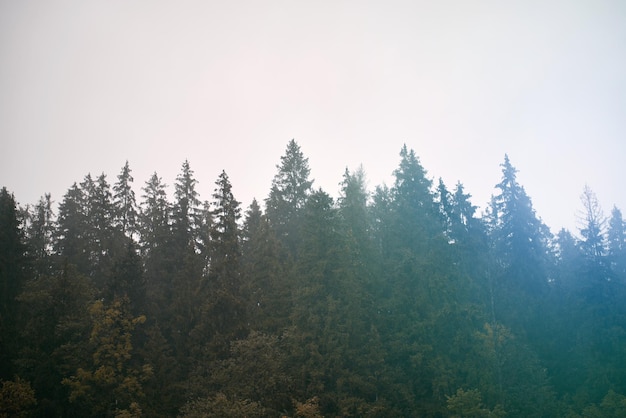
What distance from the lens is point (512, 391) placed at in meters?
33.1

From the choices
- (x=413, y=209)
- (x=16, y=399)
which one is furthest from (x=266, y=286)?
(x=16, y=399)

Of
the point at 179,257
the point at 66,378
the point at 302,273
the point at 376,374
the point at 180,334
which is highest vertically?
the point at 179,257

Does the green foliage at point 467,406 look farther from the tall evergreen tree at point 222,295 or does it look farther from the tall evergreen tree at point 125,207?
the tall evergreen tree at point 125,207

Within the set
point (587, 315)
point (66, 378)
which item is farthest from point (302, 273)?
point (587, 315)

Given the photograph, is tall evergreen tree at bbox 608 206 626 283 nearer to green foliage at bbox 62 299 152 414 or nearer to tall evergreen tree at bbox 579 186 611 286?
tall evergreen tree at bbox 579 186 611 286

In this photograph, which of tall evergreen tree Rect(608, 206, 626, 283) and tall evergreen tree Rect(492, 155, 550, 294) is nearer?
tall evergreen tree Rect(492, 155, 550, 294)

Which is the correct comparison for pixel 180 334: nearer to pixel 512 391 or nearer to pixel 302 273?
pixel 302 273

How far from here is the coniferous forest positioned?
27594 millimetres

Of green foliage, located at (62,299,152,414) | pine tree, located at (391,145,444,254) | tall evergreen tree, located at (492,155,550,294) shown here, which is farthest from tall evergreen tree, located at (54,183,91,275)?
tall evergreen tree, located at (492,155,550,294)

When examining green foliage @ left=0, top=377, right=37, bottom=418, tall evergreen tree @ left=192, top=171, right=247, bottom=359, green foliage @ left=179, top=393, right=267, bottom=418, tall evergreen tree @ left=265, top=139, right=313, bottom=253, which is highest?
tall evergreen tree @ left=265, top=139, right=313, bottom=253

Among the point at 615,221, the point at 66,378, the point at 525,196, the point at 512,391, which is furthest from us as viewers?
the point at 615,221

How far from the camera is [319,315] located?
29031 millimetres

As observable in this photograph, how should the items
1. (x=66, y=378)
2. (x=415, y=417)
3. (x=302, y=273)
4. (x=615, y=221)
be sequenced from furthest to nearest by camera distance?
(x=615, y=221) < (x=302, y=273) < (x=415, y=417) < (x=66, y=378)

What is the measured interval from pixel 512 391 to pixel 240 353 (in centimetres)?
2155
